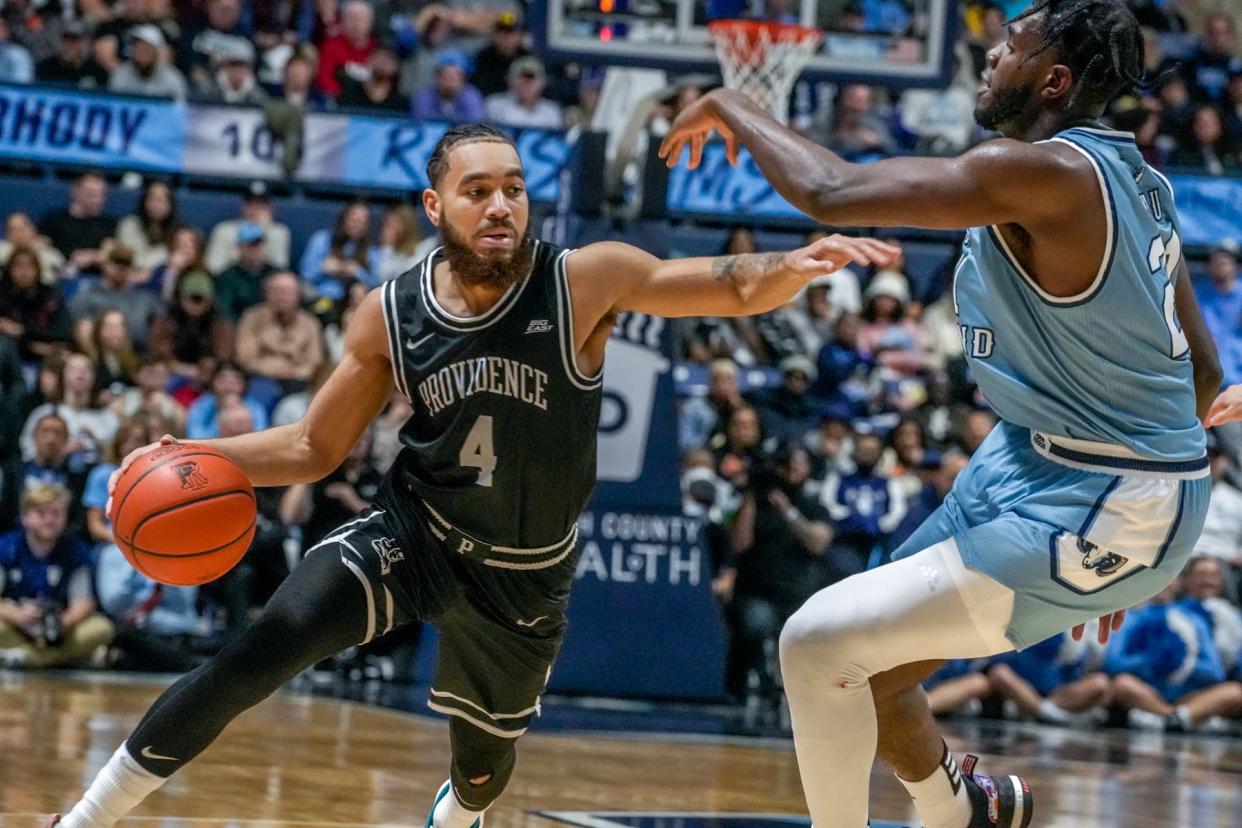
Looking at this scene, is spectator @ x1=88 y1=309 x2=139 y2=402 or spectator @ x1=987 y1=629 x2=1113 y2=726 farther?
spectator @ x1=88 y1=309 x2=139 y2=402

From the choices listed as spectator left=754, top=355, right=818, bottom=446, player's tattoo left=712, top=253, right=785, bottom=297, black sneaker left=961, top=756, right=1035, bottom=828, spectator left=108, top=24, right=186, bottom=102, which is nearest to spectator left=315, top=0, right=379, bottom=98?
spectator left=108, top=24, right=186, bottom=102

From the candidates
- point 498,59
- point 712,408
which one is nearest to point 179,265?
point 712,408

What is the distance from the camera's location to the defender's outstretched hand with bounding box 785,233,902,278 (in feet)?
13.2

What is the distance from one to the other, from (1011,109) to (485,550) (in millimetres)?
1807

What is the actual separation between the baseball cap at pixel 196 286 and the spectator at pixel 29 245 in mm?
850

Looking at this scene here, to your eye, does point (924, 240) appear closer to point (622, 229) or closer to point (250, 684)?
point (622, 229)

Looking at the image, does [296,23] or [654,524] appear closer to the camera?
[654,524]

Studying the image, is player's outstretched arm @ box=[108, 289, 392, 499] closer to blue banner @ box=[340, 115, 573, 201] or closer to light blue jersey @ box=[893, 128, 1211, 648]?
light blue jersey @ box=[893, 128, 1211, 648]

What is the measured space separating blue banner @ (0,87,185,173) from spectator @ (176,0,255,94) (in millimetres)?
696

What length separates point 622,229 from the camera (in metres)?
10.9

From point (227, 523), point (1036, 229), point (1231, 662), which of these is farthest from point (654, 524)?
point (1036, 229)

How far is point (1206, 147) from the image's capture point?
16.4 meters

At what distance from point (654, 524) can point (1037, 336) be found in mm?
6720

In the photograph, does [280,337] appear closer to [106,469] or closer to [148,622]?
[106,469]
